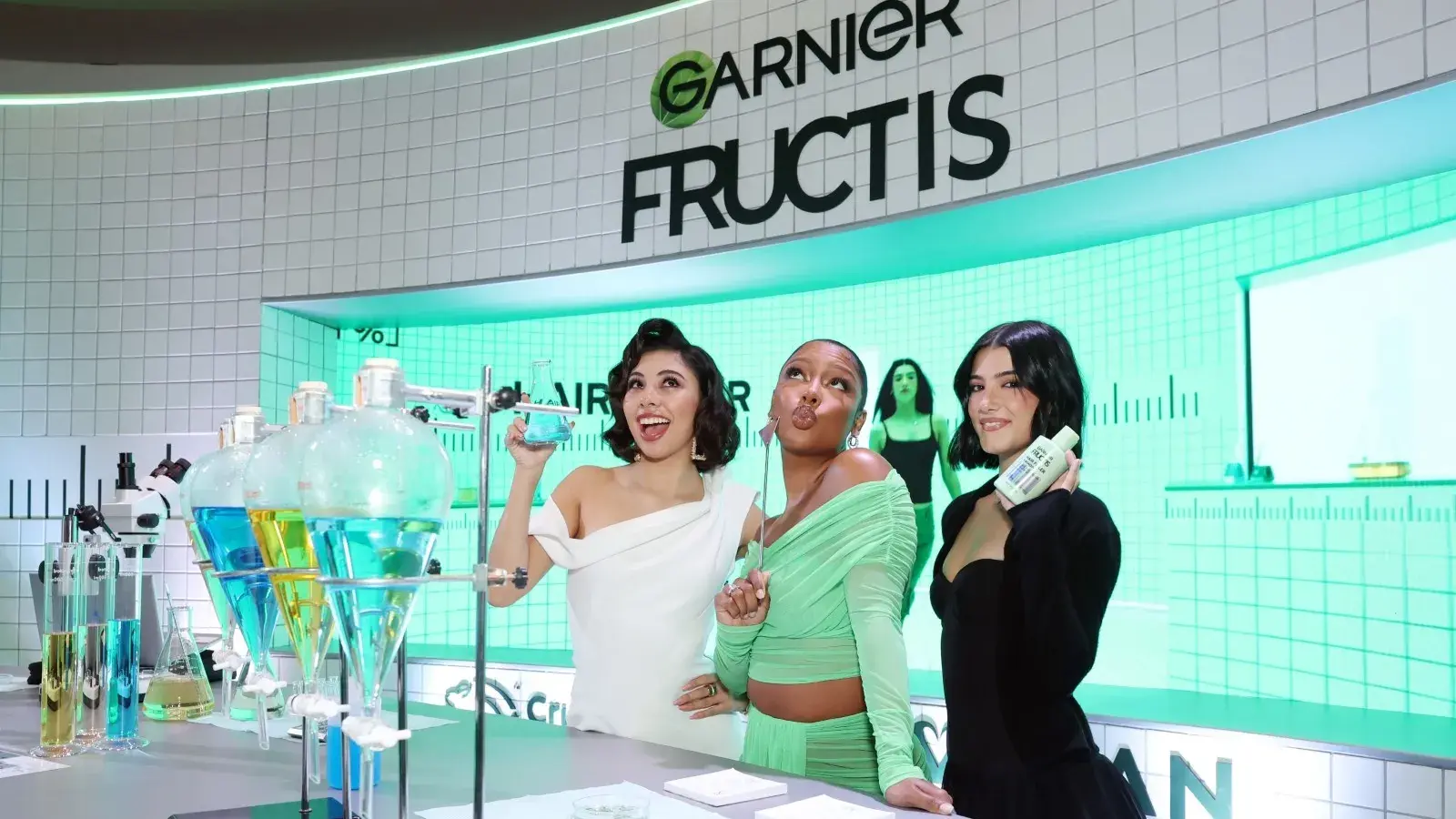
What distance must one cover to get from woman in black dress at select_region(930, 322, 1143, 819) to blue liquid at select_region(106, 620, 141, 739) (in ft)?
4.60

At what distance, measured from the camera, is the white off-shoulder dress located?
7.19ft

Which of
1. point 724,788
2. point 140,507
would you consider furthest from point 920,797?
point 140,507

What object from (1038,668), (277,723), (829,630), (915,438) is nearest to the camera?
(1038,668)

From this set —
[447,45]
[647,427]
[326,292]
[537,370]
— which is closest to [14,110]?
[326,292]

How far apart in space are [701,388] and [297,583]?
1.29 metres

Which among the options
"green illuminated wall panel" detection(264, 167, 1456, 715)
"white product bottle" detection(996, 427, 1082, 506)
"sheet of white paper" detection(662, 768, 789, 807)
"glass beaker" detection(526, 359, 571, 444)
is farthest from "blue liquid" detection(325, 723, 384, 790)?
"green illuminated wall panel" detection(264, 167, 1456, 715)

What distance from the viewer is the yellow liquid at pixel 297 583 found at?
1.15 m

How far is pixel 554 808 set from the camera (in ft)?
4.42

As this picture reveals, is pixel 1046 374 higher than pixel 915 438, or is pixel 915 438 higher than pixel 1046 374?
pixel 1046 374

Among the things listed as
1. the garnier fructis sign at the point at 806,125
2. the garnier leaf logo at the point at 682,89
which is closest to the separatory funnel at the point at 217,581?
the garnier fructis sign at the point at 806,125

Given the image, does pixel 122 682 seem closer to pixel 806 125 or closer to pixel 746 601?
pixel 746 601

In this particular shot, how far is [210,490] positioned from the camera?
1329 mm

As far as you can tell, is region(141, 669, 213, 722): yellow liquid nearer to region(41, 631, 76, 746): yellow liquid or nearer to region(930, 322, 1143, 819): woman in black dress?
region(41, 631, 76, 746): yellow liquid

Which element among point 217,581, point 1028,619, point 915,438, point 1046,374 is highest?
point 1046,374
